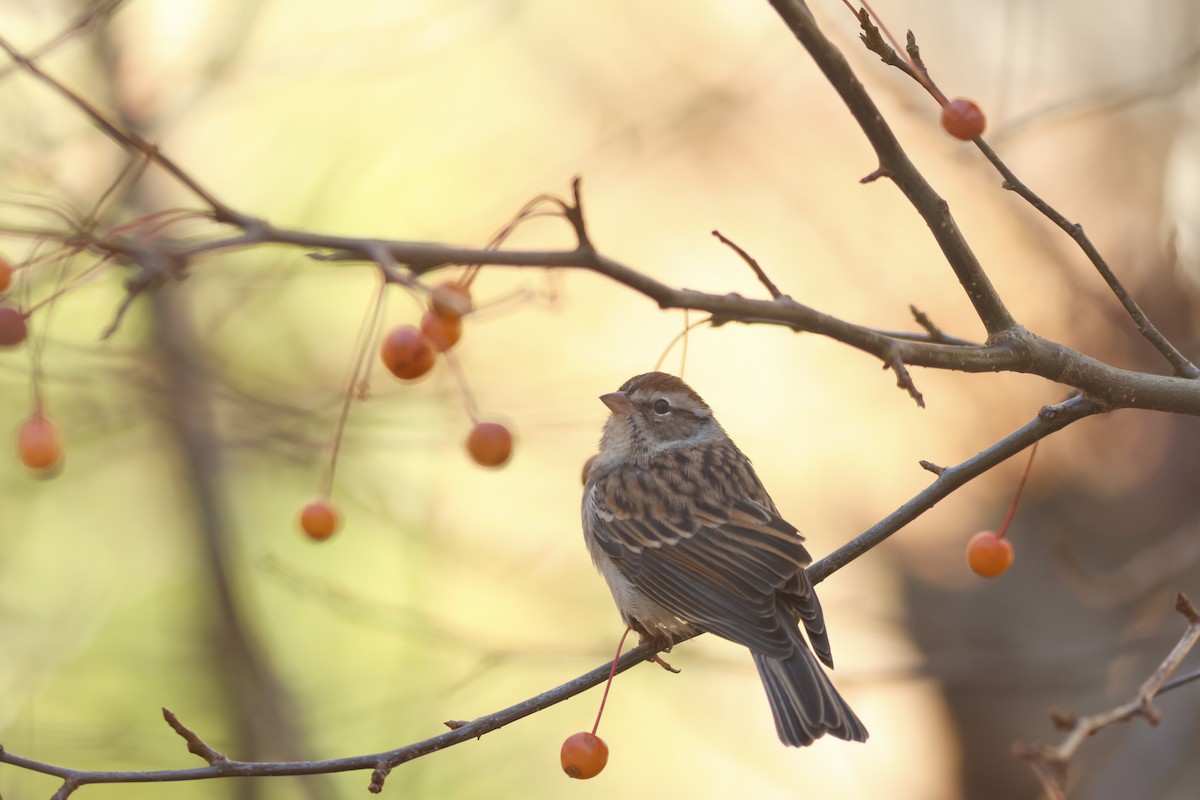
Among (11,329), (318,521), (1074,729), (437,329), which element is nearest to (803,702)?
(1074,729)

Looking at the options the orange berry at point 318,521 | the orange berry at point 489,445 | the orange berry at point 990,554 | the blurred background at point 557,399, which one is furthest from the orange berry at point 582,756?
the blurred background at point 557,399

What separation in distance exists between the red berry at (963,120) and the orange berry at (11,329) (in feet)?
7.37

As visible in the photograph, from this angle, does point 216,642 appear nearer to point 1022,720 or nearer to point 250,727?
point 250,727

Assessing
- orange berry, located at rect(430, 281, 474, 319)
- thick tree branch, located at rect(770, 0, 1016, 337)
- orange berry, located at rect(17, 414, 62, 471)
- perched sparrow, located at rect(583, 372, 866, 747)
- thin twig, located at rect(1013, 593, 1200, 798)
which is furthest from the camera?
perched sparrow, located at rect(583, 372, 866, 747)

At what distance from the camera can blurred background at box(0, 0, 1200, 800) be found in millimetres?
7008

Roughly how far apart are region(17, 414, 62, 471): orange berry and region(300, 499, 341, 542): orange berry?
80 cm

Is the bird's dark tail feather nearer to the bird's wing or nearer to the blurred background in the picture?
the bird's wing

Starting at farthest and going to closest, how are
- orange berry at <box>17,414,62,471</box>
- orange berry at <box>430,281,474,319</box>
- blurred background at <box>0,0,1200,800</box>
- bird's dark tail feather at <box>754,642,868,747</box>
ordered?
1. blurred background at <box>0,0,1200,800</box>
2. bird's dark tail feather at <box>754,642,868,747</box>
3. orange berry at <box>17,414,62,471</box>
4. orange berry at <box>430,281,474,319</box>

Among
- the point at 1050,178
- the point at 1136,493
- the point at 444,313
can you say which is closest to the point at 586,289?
the point at 1050,178

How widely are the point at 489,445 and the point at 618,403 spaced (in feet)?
8.66

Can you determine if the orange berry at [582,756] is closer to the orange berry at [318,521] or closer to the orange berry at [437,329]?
the orange berry at [318,521]

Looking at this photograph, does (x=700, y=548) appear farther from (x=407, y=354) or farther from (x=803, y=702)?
(x=407, y=354)

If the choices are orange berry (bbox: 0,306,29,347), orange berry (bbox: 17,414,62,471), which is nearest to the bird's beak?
orange berry (bbox: 17,414,62,471)

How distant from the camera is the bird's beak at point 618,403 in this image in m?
5.48
